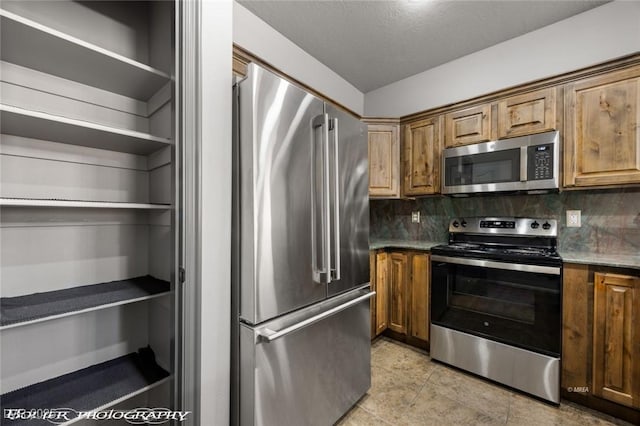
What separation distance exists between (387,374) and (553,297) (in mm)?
1305

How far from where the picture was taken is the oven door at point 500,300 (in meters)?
1.85

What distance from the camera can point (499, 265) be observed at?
203 centimetres

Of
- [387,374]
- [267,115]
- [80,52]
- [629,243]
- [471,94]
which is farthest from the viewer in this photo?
[471,94]

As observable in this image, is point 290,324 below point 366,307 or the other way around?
the other way around

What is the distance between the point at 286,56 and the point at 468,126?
Result: 5.63ft

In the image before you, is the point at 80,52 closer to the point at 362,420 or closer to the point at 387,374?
the point at 362,420

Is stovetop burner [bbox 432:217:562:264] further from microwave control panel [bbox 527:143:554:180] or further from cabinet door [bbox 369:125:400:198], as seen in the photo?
cabinet door [bbox 369:125:400:198]

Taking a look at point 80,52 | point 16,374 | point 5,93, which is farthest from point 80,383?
point 80,52

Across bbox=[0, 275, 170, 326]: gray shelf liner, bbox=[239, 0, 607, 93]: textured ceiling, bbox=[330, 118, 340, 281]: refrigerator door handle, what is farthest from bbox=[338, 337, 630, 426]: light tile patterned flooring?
bbox=[239, 0, 607, 93]: textured ceiling

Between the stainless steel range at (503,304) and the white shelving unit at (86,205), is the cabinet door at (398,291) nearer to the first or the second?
the stainless steel range at (503,304)

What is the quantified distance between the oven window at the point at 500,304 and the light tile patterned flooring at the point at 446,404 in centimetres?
36

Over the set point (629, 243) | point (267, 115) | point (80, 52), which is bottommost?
point (629, 243)

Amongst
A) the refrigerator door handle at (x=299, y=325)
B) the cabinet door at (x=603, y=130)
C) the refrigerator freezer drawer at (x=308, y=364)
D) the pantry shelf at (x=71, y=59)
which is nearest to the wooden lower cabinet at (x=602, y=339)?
the cabinet door at (x=603, y=130)

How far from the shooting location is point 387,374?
2.18 m
